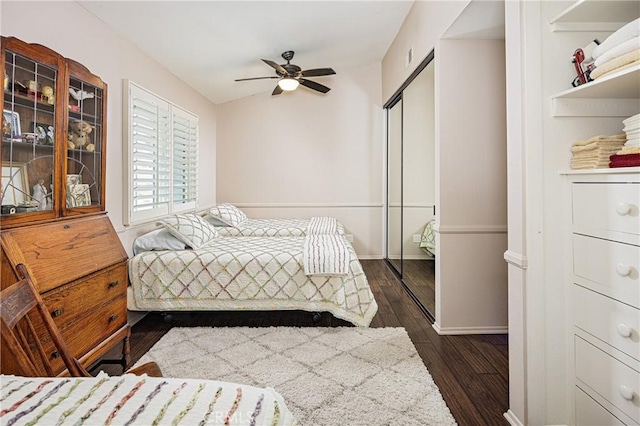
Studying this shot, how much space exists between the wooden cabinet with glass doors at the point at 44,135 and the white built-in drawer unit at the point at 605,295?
99.3 inches

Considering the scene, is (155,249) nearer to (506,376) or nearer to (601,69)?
(506,376)

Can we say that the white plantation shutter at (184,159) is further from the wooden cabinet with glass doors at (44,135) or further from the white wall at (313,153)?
the wooden cabinet with glass doors at (44,135)

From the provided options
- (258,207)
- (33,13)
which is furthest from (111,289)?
(258,207)

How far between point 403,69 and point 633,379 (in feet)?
11.5

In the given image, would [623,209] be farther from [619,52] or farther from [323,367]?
[323,367]

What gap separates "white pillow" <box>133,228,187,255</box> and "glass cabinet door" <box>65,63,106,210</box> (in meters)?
0.81

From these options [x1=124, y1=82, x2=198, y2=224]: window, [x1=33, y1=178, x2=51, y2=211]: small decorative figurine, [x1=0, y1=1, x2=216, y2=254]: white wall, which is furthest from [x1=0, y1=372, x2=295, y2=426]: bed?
[x1=124, y1=82, x2=198, y2=224]: window

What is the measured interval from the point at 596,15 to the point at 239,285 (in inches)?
107

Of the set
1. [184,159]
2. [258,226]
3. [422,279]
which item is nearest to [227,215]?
[258,226]

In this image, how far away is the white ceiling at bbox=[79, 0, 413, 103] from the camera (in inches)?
103

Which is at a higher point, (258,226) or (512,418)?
(258,226)

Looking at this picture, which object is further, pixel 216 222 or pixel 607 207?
pixel 216 222

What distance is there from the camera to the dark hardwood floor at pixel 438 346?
181 centimetres

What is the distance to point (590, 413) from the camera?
1425 mm
